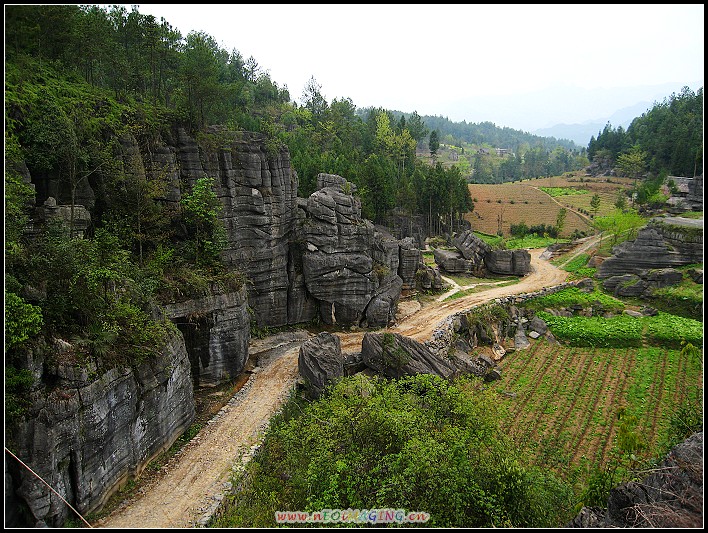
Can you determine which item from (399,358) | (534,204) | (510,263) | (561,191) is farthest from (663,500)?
(561,191)

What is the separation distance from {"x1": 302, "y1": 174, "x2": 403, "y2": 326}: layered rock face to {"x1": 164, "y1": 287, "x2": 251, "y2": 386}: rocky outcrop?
7615 millimetres

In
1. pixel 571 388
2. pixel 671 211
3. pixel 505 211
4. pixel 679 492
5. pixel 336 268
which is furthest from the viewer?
pixel 505 211

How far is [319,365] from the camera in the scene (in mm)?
24266

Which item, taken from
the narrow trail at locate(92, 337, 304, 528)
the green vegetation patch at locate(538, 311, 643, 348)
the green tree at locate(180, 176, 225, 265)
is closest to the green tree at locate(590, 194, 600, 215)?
the green vegetation patch at locate(538, 311, 643, 348)

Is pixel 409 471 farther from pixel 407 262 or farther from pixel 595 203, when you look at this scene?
pixel 595 203

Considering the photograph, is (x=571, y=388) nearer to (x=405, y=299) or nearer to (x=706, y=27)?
(x=405, y=299)

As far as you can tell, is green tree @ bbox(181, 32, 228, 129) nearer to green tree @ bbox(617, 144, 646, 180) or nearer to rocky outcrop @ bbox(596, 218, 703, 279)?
rocky outcrop @ bbox(596, 218, 703, 279)

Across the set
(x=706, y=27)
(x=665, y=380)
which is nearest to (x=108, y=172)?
(x=706, y=27)

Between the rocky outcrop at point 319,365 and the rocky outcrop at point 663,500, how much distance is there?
42.4 feet

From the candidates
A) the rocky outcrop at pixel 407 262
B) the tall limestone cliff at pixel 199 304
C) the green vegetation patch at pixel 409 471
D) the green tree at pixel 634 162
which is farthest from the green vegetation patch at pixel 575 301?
the green tree at pixel 634 162

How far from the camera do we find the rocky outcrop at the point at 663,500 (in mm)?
10070

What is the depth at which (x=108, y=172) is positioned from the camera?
2292 centimetres

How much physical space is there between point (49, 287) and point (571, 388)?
26.9 m

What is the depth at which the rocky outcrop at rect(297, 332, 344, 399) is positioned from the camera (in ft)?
77.7
